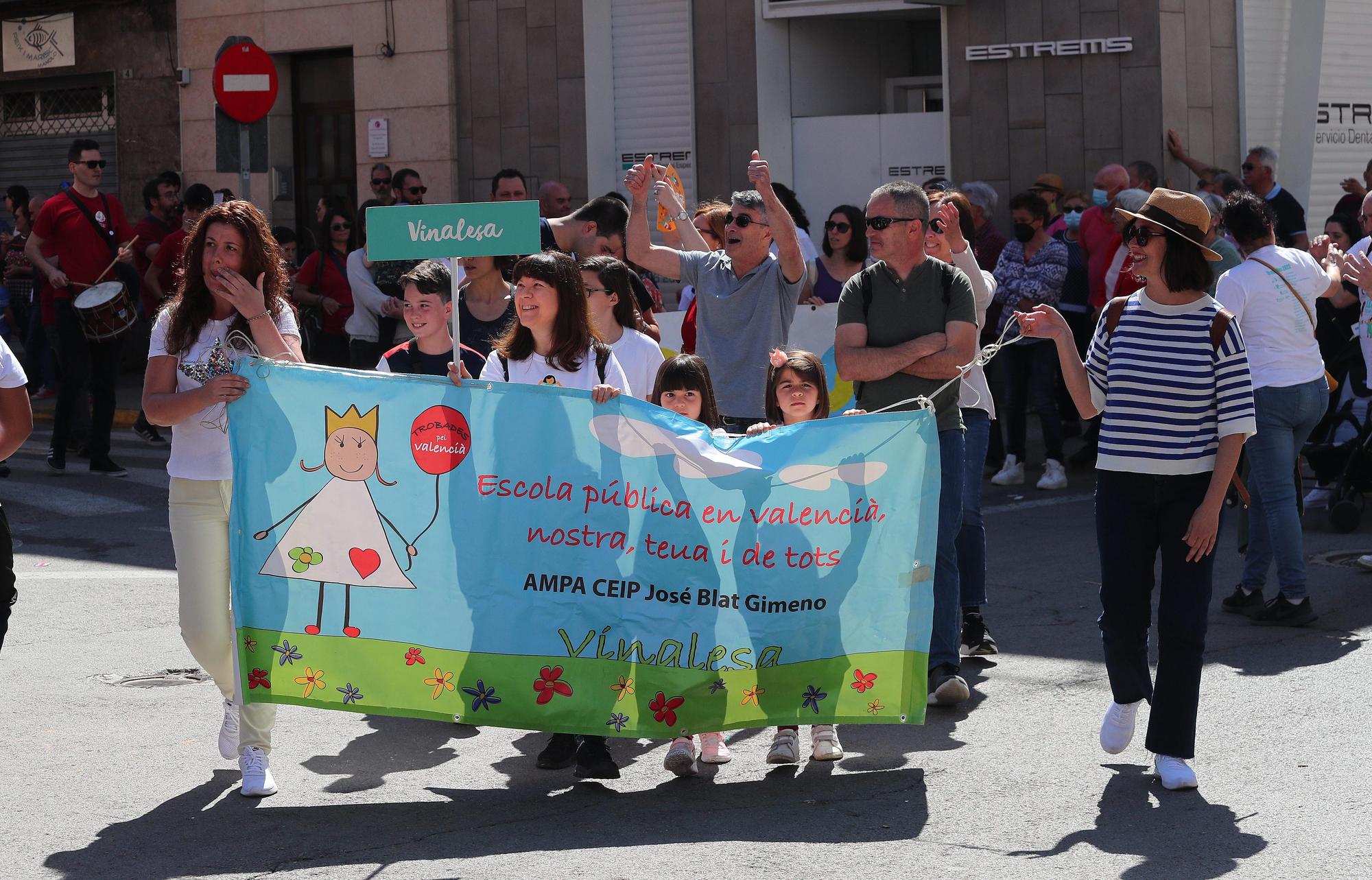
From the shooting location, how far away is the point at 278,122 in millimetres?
20516

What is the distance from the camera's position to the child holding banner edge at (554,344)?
623 cm

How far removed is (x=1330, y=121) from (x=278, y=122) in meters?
11.9

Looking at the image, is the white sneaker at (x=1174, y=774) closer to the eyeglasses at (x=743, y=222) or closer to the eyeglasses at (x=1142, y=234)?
the eyeglasses at (x=1142, y=234)

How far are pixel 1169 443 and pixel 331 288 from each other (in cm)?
1018

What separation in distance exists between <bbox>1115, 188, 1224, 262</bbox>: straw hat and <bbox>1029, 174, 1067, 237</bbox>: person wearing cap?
343 inches


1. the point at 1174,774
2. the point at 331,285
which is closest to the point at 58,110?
the point at 331,285

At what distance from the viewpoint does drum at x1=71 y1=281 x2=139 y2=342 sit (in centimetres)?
1331

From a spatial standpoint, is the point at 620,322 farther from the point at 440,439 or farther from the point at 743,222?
the point at 440,439

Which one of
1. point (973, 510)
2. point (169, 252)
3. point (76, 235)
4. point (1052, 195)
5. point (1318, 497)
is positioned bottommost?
point (1318, 497)

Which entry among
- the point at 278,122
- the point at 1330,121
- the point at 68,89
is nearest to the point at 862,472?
the point at 1330,121

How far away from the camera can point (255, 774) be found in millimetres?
5879

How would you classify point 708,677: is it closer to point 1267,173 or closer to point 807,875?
point 807,875

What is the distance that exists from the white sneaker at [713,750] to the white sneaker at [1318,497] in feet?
20.5

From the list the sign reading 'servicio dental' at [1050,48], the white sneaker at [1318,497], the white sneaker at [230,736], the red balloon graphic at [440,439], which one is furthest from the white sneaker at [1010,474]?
the white sneaker at [230,736]
